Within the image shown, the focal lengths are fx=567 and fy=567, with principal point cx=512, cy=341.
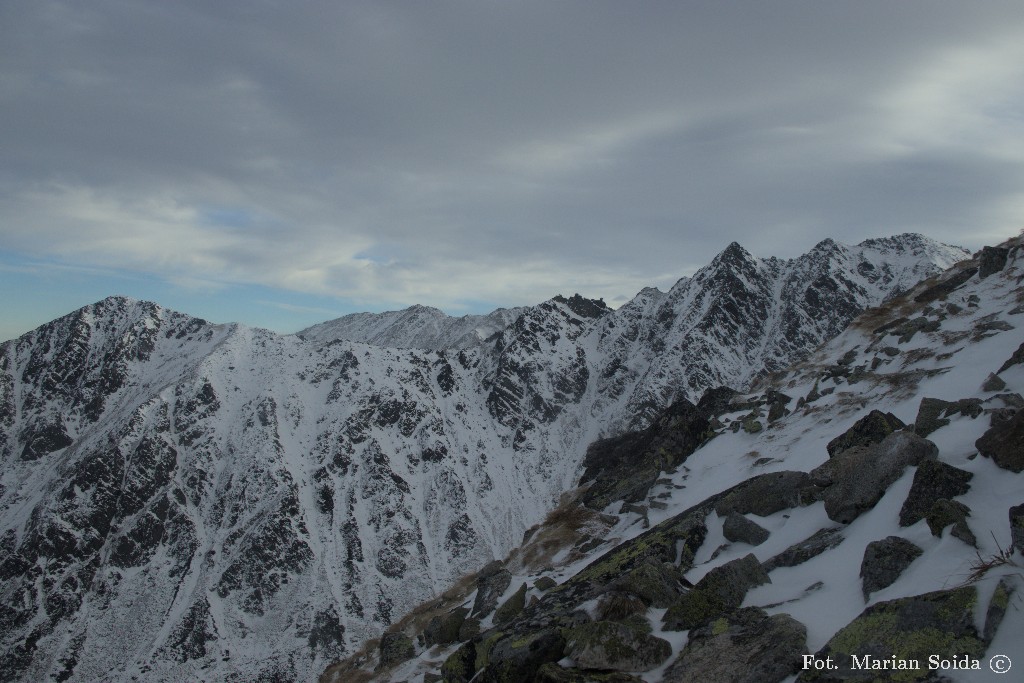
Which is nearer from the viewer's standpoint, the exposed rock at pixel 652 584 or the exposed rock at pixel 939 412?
the exposed rock at pixel 652 584

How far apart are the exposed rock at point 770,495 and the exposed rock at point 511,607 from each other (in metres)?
7.61

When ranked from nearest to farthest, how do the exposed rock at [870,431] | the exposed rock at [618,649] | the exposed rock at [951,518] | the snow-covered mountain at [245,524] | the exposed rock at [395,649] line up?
the exposed rock at [951,518] < the exposed rock at [618,649] < the exposed rock at [870,431] < the exposed rock at [395,649] < the snow-covered mountain at [245,524]

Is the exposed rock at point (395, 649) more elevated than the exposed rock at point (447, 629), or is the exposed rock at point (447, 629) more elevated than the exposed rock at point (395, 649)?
the exposed rock at point (447, 629)

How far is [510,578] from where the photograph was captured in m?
23.8

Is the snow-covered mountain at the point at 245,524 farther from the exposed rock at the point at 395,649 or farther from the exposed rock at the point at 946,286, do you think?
the exposed rock at the point at 946,286

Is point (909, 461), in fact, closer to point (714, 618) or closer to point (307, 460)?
point (714, 618)

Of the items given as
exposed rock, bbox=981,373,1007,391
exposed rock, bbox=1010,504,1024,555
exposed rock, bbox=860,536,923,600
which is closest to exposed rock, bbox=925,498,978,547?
exposed rock, bbox=860,536,923,600

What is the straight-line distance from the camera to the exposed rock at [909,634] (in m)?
7.76

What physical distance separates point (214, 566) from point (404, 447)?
6605cm

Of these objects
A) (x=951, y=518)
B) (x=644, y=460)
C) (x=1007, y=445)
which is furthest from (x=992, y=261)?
(x=951, y=518)

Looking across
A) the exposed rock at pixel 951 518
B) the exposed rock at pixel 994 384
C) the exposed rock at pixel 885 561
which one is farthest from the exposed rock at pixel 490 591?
the exposed rock at pixel 994 384

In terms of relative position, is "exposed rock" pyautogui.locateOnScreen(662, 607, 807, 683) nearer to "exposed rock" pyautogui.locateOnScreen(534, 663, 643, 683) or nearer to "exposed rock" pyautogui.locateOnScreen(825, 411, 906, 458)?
"exposed rock" pyautogui.locateOnScreen(534, 663, 643, 683)

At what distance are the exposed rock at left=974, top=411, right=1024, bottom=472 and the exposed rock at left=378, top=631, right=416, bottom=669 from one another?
69.7ft

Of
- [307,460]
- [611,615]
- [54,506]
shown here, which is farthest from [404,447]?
[611,615]
